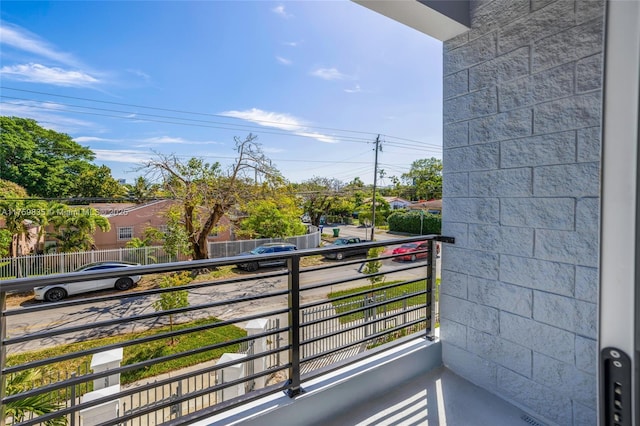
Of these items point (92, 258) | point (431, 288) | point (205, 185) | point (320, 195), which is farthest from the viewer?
point (320, 195)

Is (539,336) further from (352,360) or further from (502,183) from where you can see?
(352,360)

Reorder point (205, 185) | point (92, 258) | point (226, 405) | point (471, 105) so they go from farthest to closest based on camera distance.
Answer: point (205, 185) < point (92, 258) < point (471, 105) < point (226, 405)

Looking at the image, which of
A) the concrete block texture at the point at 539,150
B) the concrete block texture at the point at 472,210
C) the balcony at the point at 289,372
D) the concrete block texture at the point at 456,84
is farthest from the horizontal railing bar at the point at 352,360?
the concrete block texture at the point at 456,84

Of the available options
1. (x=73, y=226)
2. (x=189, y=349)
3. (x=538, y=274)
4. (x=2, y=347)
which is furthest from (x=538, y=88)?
(x=73, y=226)

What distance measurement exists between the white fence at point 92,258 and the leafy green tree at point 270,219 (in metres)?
0.32

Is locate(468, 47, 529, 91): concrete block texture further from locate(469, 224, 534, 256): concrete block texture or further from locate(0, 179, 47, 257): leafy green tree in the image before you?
locate(0, 179, 47, 257): leafy green tree

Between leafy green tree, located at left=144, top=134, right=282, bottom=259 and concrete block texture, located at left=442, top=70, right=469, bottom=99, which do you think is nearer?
concrete block texture, located at left=442, top=70, right=469, bottom=99

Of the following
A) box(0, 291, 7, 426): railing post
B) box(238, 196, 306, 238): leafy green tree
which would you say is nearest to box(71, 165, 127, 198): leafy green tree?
box(238, 196, 306, 238): leafy green tree

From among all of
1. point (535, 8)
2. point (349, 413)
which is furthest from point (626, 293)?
point (535, 8)

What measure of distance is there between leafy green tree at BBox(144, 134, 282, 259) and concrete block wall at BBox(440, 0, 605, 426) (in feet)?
30.4

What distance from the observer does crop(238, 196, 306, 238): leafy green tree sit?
10.9 metres

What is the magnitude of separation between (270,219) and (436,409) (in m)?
10.2

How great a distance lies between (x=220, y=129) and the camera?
12.3 metres

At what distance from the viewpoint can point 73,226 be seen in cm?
935
